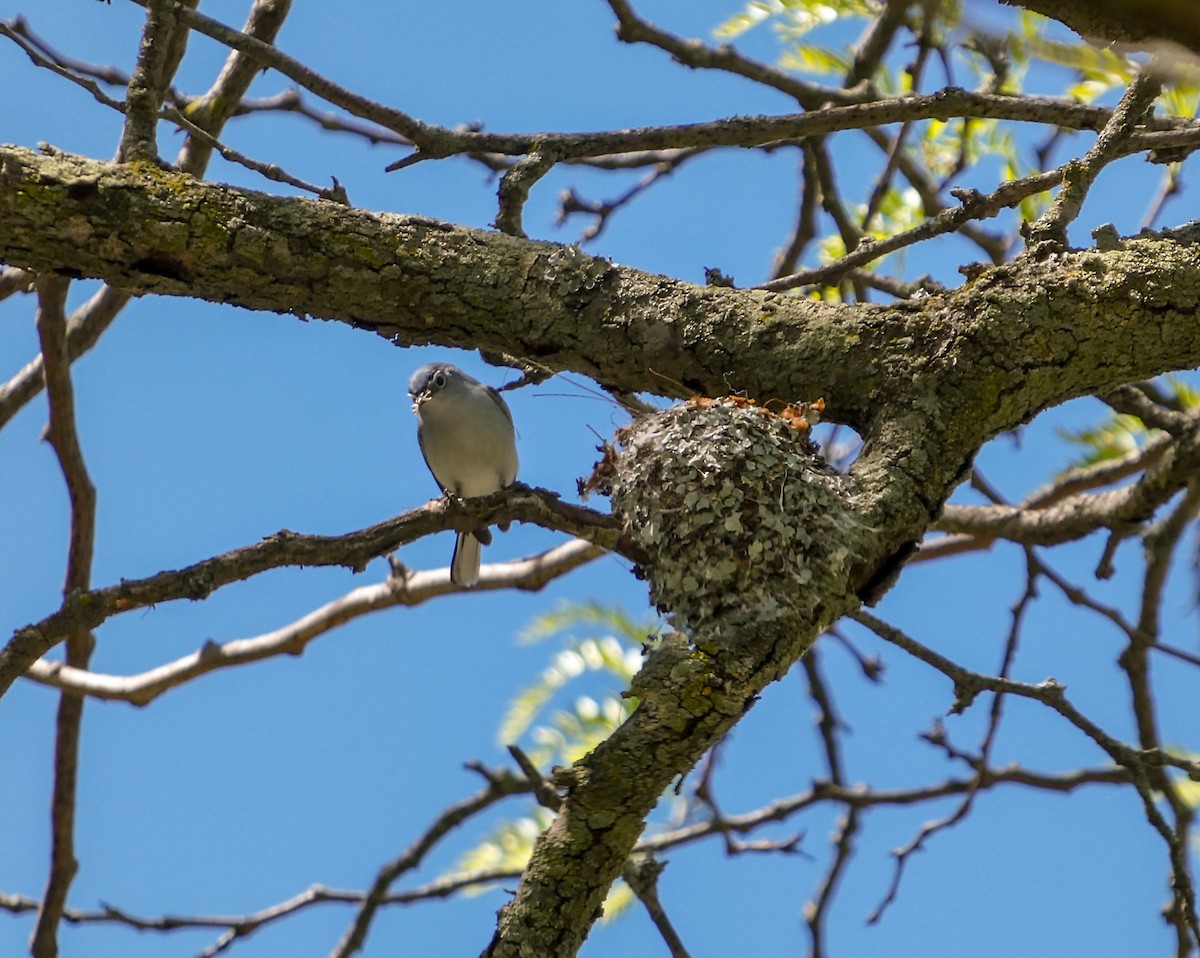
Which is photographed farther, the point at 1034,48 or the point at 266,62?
the point at 266,62

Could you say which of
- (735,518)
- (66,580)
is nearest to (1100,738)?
(735,518)

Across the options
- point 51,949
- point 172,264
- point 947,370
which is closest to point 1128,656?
point 947,370

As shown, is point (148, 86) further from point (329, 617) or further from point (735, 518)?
point (329, 617)

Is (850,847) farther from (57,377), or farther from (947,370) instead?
(57,377)

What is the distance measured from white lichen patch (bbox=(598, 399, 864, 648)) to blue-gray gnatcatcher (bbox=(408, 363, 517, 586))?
3.00 m

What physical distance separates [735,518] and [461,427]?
11.9ft

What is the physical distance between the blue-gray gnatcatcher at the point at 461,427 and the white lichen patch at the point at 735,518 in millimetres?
3003

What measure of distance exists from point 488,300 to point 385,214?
0.31 meters

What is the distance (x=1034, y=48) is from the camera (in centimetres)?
52

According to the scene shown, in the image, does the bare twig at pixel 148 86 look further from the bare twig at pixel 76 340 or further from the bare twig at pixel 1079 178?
the bare twig at pixel 1079 178

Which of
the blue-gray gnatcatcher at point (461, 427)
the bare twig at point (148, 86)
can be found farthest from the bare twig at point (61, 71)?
the blue-gray gnatcatcher at point (461, 427)

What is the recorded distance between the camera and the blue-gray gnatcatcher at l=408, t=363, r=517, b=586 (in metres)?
6.11

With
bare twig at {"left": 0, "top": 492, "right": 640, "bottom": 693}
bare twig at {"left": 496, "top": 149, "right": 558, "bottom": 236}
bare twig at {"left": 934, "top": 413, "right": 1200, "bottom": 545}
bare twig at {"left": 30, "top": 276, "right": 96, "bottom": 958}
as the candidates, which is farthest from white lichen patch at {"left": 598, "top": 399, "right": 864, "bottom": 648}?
bare twig at {"left": 30, "top": 276, "right": 96, "bottom": 958}

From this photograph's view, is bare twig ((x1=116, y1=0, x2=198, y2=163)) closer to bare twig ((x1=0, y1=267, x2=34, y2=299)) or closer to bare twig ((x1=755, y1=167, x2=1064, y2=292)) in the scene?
bare twig ((x1=0, y1=267, x2=34, y2=299))
